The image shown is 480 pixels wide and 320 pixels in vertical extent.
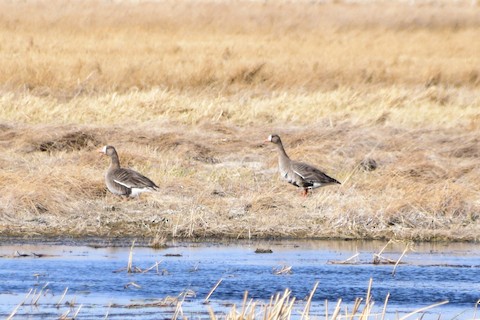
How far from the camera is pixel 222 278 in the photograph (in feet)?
30.6

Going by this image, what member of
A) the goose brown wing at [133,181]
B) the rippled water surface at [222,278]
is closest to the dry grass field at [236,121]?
the goose brown wing at [133,181]

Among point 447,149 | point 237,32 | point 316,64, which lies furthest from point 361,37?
point 447,149

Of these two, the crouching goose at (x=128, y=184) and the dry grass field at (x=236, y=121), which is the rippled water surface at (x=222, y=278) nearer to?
the dry grass field at (x=236, y=121)

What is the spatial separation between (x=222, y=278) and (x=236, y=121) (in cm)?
954

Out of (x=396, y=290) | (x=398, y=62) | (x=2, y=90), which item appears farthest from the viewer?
(x=398, y=62)

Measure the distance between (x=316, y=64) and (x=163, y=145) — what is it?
9858 millimetres

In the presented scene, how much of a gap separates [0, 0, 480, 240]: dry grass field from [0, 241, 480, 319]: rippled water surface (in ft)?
2.03

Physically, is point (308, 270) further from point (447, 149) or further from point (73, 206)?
point (447, 149)

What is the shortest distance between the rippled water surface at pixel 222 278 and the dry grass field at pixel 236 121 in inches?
24.4

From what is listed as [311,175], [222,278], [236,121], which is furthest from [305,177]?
[236,121]

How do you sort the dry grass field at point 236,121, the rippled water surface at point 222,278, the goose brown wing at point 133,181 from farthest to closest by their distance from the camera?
the goose brown wing at point 133,181
the dry grass field at point 236,121
the rippled water surface at point 222,278

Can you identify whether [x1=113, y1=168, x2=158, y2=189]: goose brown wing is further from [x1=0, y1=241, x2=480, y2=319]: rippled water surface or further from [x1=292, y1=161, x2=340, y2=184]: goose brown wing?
[x1=292, y1=161, x2=340, y2=184]: goose brown wing

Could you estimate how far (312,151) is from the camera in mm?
16000

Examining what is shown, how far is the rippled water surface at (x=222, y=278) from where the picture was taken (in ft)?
28.4
